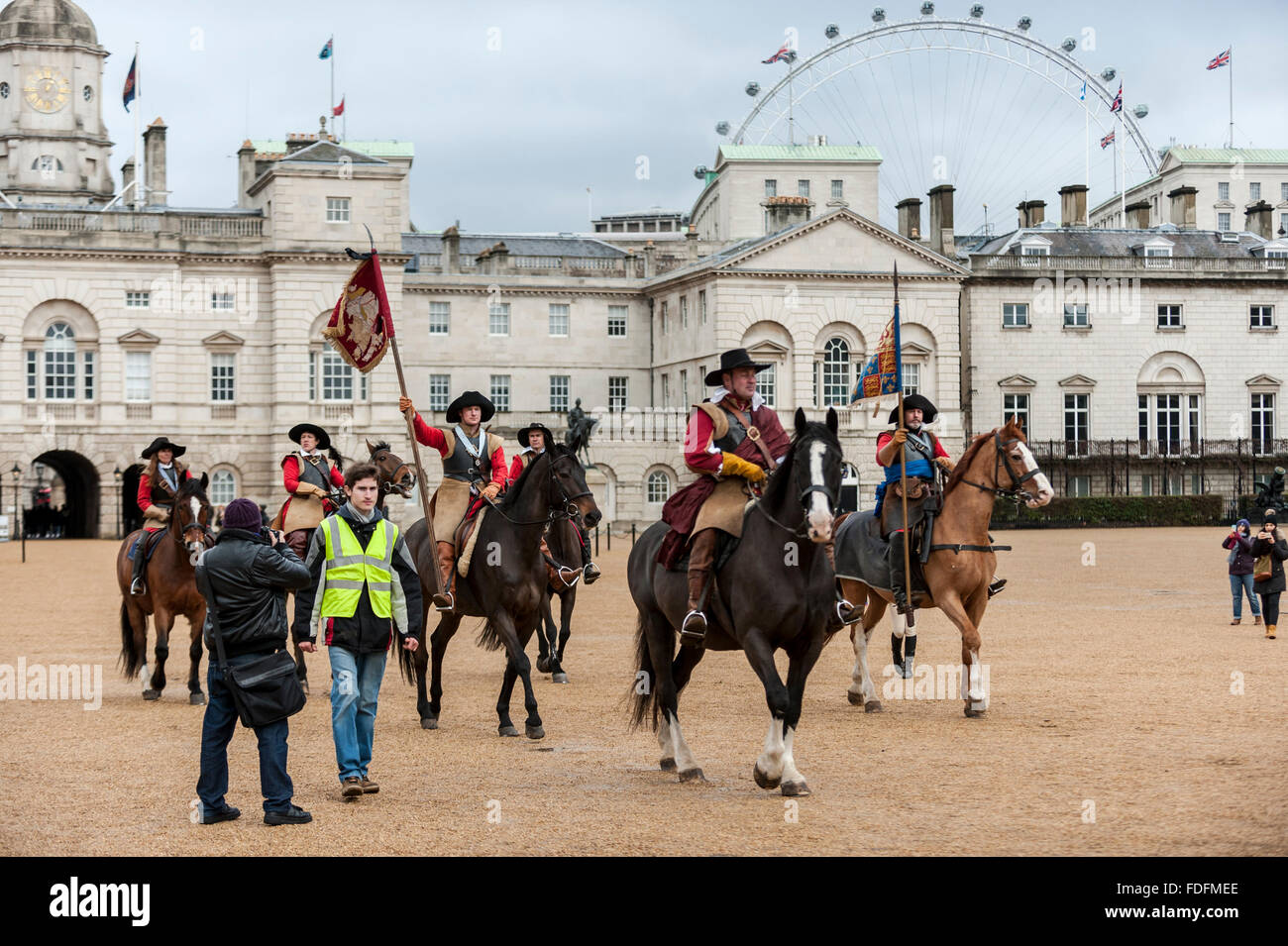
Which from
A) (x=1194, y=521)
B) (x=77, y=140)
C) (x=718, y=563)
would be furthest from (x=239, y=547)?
(x=77, y=140)

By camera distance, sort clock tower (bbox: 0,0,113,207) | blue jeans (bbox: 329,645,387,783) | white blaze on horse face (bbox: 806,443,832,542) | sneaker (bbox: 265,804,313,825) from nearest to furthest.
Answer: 1. sneaker (bbox: 265,804,313,825)
2. white blaze on horse face (bbox: 806,443,832,542)
3. blue jeans (bbox: 329,645,387,783)
4. clock tower (bbox: 0,0,113,207)

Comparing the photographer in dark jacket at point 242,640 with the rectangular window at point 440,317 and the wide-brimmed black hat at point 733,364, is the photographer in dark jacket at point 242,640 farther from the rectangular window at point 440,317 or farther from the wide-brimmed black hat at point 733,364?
the rectangular window at point 440,317

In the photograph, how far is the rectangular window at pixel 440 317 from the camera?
228 ft

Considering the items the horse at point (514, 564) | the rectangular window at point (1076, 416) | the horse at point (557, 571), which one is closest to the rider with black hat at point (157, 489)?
the horse at point (514, 564)

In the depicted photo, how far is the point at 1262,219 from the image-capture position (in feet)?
263

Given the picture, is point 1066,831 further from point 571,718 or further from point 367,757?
point 571,718

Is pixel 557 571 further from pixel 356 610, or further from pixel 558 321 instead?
pixel 558 321

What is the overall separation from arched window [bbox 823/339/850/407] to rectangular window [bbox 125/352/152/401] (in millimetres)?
27446

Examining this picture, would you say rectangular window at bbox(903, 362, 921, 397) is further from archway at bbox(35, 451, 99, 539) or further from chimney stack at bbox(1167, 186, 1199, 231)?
archway at bbox(35, 451, 99, 539)

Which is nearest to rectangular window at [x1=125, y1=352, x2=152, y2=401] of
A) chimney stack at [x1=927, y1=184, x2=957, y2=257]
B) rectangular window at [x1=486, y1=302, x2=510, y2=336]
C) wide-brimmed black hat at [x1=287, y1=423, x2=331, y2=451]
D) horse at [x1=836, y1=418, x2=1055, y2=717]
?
rectangular window at [x1=486, y1=302, x2=510, y2=336]

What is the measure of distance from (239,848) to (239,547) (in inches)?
76.2

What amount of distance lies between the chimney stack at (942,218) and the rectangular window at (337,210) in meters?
26.1

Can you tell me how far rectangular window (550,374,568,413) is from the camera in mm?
71312

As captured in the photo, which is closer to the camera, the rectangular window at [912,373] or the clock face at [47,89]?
the rectangular window at [912,373]
